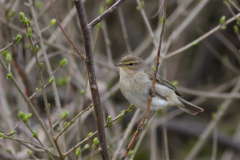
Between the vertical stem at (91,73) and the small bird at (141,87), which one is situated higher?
the vertical stem at (91,73)

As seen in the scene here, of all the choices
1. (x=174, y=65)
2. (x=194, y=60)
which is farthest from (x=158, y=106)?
(x=194, y=60)

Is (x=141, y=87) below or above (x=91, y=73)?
below

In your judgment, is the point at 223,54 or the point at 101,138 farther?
the point at 223,54

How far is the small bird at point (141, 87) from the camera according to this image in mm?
3711

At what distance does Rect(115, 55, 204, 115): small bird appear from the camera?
3711 mm

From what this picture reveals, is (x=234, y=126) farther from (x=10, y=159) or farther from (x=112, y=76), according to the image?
(x=10, y=159)

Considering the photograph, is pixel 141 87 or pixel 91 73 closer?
pixel 91 73

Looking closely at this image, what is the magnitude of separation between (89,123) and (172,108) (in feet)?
7.43

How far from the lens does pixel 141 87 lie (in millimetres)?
3766

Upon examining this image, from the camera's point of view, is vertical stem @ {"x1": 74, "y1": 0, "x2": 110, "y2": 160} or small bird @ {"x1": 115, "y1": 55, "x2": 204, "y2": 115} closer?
vertical stem @ {"x1": 74, "y1": 0, "x2": 110, "y2": 160}

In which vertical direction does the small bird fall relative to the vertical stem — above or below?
below

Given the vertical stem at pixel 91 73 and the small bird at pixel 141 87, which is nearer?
the vertical stem at pixel 91 73

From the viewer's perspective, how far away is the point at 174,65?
24.8 feet

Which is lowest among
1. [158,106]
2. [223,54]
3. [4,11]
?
[223,54]
